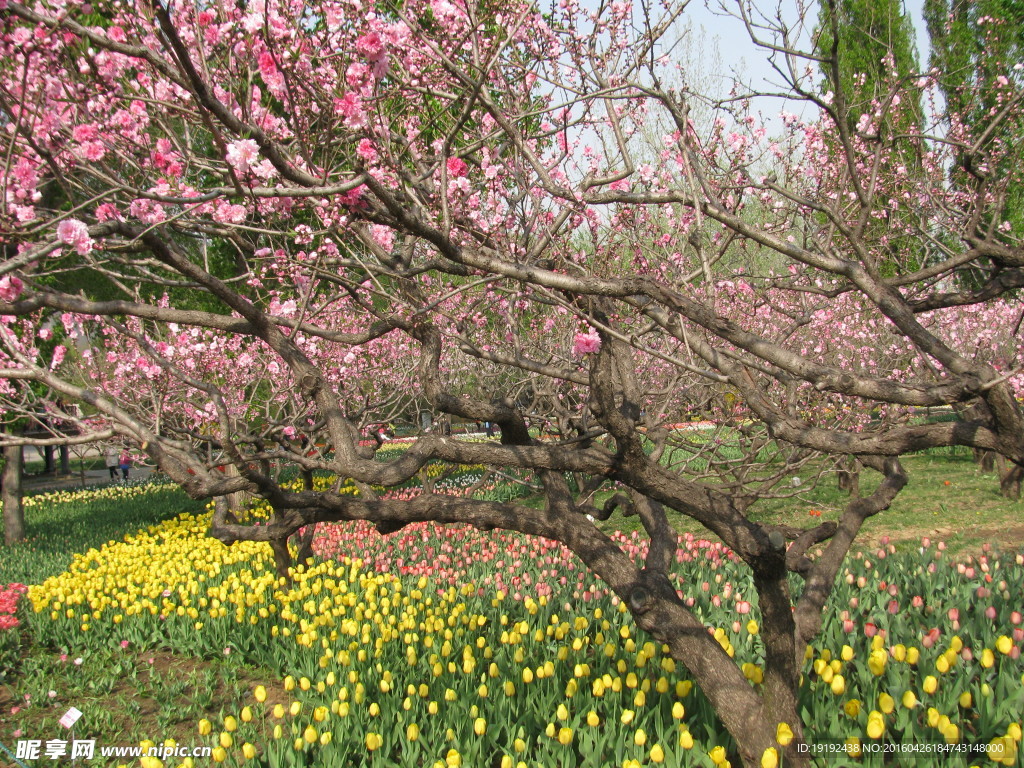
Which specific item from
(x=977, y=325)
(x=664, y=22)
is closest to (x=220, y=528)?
(x=664, y=22)

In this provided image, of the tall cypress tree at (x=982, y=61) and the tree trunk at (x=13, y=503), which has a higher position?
the tall cypress tree at (x=982, y=61)

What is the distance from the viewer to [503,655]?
4.02 metres

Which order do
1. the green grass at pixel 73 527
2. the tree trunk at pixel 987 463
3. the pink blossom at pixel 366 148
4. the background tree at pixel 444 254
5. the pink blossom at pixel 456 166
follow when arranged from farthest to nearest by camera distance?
the tree trunk at pixel 987 463, the green grass at pixel 73 527, the pink blossom at pixel 456 166, the pink blossom at pixel 366 148, the background tree at pixel 444 254

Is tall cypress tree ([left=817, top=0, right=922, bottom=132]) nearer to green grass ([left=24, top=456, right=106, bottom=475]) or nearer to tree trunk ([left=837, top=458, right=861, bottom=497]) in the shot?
tree trunk ([left=837, top=458, right=861, bottom=497])

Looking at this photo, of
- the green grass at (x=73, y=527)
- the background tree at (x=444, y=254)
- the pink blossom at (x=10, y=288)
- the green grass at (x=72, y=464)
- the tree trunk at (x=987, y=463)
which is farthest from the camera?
the green grass at (x=72, y=464)

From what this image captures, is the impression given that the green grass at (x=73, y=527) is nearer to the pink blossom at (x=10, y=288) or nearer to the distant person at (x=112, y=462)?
the pink blossom at (x=10, y=288)

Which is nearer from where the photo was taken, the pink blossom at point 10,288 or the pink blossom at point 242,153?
the pink blossom at point 242,153

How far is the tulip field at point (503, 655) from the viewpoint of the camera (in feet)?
9.37

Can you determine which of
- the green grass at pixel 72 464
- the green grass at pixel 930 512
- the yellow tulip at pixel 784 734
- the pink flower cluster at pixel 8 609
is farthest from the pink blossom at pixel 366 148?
the green grass at pixel 72 464

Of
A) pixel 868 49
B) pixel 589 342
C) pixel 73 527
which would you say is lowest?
pixel 73 527

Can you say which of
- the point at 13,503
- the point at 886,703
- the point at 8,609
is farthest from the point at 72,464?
the point at 886,703

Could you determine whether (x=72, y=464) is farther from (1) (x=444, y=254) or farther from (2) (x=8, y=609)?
(1) (x=444, y=254)

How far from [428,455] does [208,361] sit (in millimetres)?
7274

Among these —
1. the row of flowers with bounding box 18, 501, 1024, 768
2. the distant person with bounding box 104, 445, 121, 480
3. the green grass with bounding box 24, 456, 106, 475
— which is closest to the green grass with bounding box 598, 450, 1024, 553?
the row of flowers with bounding box 18, 501, 1024, 768
